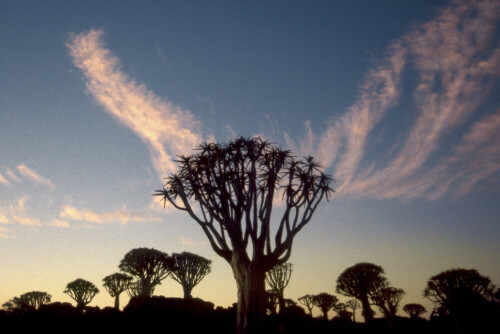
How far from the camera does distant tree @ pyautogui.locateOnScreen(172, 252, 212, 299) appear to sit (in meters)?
26.8

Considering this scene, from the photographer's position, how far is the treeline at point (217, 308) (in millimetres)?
11188

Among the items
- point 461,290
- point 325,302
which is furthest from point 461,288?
point 325,302

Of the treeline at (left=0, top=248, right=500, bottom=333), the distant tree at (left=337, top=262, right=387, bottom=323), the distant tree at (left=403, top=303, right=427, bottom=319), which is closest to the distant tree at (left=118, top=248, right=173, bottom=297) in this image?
the treeline at (left=0, top=248, right=500, bottom=333)

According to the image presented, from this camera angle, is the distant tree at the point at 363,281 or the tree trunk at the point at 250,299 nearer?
the tree trunk at the point at 250,299

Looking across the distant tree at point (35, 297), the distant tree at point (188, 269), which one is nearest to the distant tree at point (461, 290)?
the distant tree at point (188, 269)

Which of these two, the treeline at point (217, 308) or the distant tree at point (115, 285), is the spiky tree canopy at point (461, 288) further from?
the distant tree at point (115, 285)

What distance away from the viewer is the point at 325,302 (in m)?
39.0

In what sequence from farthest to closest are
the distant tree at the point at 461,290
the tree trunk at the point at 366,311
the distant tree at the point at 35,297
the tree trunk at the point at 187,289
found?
the distant tree at the point at 35,297
the tree trunk at the point at 187,289
the tree trunk at the point at 366,311
the distant tree at the point at 461,290

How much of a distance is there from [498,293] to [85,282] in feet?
124

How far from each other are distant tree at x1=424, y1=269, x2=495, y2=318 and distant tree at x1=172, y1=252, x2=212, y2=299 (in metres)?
19.0

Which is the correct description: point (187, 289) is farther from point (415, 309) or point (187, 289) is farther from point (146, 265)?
point (415, 309)

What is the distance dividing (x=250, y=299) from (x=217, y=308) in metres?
8.49

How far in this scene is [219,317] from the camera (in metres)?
13.1

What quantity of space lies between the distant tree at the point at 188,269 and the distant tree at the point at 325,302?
63.2ft
